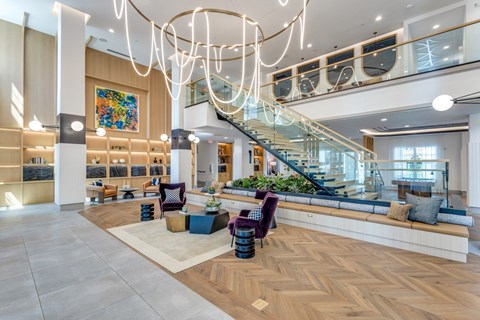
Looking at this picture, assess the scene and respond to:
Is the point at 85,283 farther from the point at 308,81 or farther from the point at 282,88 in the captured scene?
the point at 282,88

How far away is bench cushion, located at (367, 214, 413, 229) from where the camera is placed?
370 centimetres

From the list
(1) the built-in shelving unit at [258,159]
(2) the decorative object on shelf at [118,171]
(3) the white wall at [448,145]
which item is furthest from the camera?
(1) the built-in shelving unit at [258,159]

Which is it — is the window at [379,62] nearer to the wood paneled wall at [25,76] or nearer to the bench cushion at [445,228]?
the bench cushion at [445,228]

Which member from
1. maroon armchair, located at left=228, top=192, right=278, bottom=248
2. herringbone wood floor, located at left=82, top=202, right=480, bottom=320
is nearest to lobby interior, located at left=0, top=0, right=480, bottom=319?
herringbone wood floor, located at left=82, top=202, right=480, bottom=320

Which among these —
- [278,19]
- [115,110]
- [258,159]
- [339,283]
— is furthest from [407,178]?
[258,159]

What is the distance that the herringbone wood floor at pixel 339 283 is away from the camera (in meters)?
2.19

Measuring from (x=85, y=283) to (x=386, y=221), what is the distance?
15.3 ft

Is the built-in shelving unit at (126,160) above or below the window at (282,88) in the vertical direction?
below

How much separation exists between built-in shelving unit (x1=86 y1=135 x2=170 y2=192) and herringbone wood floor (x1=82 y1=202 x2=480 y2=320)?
26.0ft

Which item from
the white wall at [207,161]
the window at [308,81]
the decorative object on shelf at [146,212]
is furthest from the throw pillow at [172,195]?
the white wall at [207,161]

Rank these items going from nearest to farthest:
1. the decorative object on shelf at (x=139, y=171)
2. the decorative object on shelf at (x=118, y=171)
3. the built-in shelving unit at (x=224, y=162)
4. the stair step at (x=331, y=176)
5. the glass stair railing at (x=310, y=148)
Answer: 1. the glass stair railing at (x=310, y=148)
2. the stair step at (x=331, y=176)
3. the decorative object on shelf at (x=118, y=171)
4. the decorative object on shelf at (x=139, y=171)
5. the built-in shelving unit at (x=224, y=162)

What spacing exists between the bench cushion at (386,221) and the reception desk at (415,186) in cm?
68

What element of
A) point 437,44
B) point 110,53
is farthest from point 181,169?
point 437,44

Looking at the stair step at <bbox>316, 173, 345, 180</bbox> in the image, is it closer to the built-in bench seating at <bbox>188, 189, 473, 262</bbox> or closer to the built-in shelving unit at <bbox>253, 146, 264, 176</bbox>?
the built-in bench seating at <bbox>188, 189, 473, 262</bbox>
